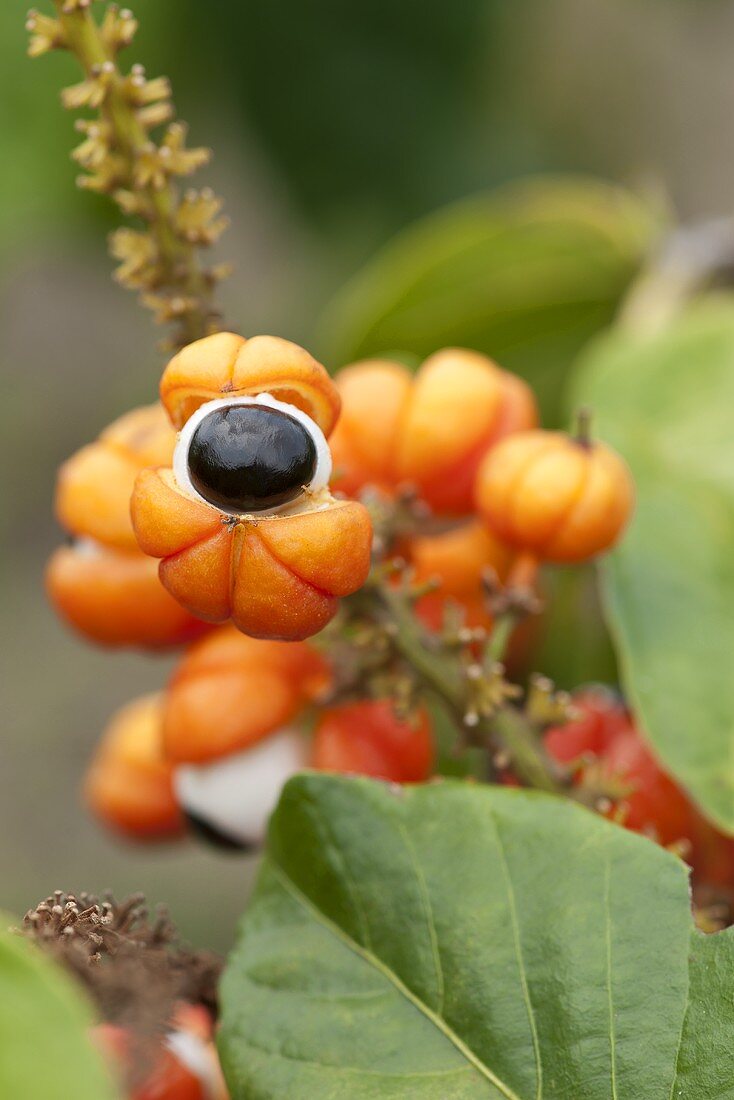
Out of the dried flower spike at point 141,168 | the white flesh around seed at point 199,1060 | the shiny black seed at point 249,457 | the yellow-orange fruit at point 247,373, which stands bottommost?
the white flesh around seed at point 199,1060

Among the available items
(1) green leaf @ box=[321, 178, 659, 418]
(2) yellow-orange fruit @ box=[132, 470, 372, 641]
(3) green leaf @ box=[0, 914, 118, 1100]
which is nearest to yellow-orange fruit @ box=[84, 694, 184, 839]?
(2) yellow-orange fruit @ box=[132, 470, 372, 641]

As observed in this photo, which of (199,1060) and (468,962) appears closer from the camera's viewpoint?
(468,962)

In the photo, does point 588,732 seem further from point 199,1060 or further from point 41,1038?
point 41,1038

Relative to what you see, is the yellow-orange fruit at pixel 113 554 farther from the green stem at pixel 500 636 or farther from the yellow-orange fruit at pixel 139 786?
the green stem at pixel 500 636

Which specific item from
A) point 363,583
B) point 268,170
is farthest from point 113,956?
point 268,170

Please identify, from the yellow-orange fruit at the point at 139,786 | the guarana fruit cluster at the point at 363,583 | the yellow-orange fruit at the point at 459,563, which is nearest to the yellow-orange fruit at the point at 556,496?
the guarana fruit cluster at the point at 363,583
